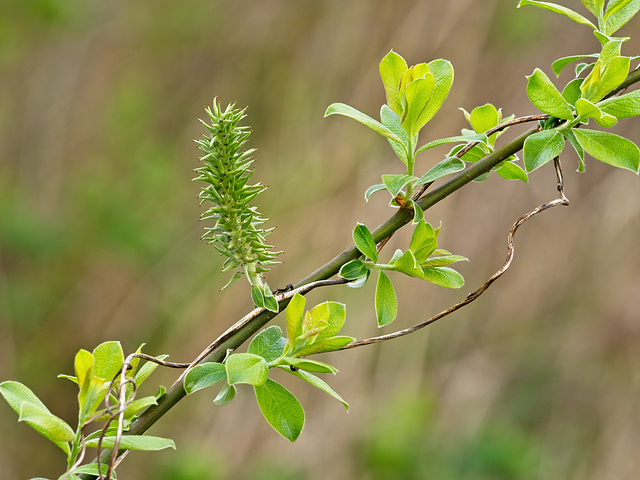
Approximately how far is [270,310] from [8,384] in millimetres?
152

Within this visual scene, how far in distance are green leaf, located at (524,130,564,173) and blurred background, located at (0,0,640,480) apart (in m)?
1.74

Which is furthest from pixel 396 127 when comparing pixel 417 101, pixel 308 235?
pixel 308 235

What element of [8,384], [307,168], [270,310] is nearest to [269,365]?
[270,310]

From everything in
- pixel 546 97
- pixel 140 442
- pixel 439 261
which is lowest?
pixel 140 442

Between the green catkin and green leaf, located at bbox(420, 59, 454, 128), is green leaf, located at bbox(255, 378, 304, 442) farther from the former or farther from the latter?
green leaf, located at bbox(420, 59, 454, 128)

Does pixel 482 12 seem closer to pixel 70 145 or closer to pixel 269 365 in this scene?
pixel 70 145

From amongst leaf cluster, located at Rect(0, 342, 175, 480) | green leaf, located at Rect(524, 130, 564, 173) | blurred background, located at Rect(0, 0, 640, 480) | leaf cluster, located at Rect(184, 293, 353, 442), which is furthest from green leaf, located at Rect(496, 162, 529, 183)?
blurred background, located at Rect(0, 0, 640, 480)

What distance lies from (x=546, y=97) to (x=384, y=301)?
0.52 feet

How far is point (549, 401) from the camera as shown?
2576mm

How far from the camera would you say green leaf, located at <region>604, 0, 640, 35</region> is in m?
0.45

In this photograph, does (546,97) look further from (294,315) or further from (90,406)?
(90,406)

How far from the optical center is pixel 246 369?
1.28 feet

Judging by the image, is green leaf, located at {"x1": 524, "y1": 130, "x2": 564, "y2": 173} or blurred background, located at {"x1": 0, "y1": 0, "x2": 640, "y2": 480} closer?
green leaf, located at {"x1": 524, "y1": 130, "x2": 564, "y2": 173}

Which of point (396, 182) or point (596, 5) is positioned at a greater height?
point (596, 5)
